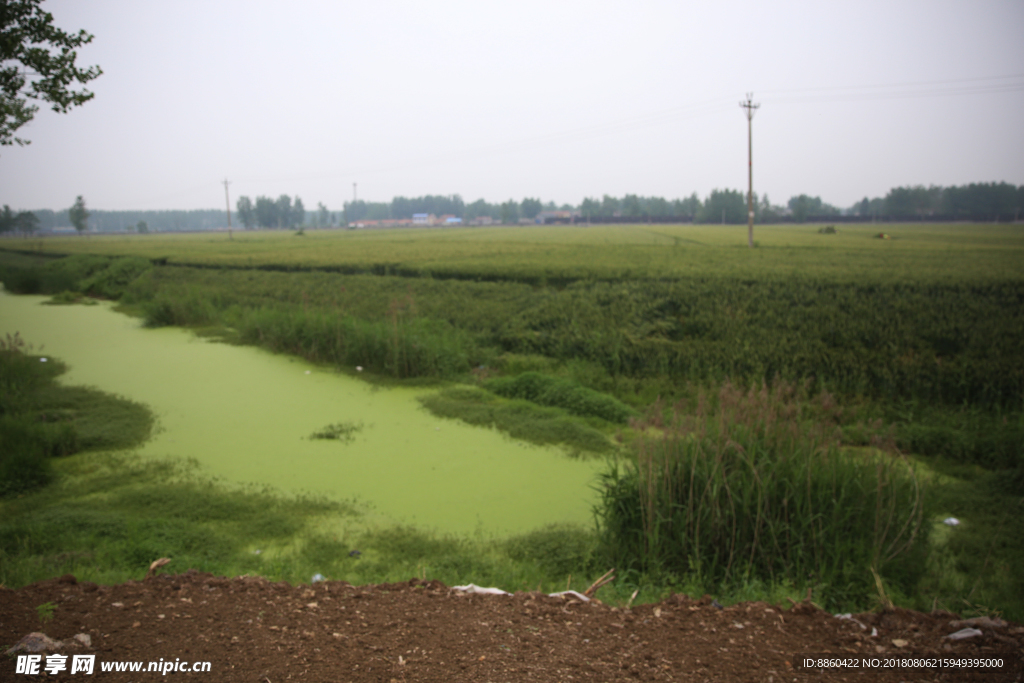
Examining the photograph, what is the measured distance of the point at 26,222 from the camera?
23.8 ft

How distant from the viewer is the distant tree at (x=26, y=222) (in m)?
7.02

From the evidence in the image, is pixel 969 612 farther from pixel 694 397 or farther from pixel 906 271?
pixel 906 271

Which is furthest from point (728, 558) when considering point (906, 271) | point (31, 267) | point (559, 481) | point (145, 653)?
point (31, 267)

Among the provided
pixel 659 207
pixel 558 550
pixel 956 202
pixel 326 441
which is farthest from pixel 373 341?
pixel 659 207

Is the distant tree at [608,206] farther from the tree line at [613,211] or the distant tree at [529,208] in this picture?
the distant tree at [529,208]

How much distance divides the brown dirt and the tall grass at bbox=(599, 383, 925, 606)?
0.61 metres

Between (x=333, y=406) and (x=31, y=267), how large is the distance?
22.0 feet

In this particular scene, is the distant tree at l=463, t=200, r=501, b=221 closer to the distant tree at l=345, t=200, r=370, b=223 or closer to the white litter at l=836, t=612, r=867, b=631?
the distant tree at l=345, t=200, r=370, b=223

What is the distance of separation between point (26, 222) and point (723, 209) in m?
61.7

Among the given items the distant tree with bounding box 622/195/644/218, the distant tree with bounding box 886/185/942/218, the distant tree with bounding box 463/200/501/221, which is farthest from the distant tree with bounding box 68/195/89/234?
the distant tree with bounding box 463/200/501/221

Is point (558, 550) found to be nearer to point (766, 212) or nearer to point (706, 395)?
point (706, 395)

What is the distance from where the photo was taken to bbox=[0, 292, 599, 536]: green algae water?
14.9 ft

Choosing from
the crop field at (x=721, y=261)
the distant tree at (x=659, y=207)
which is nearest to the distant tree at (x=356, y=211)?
the distant tree at (x=659, y=207)

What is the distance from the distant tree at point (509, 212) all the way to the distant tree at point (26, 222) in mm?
83387
